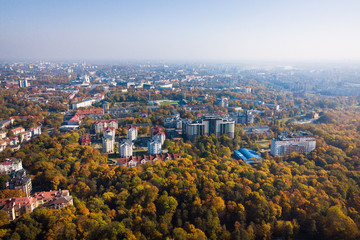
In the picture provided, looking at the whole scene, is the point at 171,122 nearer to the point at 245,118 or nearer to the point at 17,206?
the point at 245,118

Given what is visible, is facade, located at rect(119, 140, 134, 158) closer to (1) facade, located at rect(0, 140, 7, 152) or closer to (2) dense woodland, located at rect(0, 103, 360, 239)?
(2) dense woodland, located at rect(0, 103, 360, 239)

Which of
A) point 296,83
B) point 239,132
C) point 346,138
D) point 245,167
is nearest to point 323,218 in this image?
point 245,167

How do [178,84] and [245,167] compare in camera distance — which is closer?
[245,167]

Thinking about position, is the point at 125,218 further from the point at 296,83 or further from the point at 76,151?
the point at 296,83

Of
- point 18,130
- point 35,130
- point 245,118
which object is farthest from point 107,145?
point 245,118

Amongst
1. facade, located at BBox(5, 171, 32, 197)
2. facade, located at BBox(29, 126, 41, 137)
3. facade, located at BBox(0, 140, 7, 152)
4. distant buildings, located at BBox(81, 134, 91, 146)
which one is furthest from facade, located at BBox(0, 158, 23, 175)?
facade, located at BBox(29, 126, 41, 137)

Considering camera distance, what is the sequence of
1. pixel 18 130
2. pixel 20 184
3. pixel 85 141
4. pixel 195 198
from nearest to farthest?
pixel 195 198
pixel 20 184
pixel 85 141
pixel 18 130

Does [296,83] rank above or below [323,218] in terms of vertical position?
above

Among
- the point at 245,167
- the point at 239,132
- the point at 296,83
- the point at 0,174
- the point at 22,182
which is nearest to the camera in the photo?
the point at 22,182
